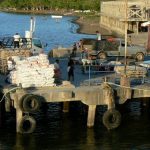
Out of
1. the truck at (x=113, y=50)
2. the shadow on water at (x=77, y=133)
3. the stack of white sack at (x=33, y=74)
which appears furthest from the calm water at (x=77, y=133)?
the truck at (x=113, y=50)

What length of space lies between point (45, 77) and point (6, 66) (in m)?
4.93

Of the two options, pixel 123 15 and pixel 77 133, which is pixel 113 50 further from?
pixel 123 15

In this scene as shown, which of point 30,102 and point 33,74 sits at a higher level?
point 33,74

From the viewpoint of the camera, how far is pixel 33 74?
3253 centimetres

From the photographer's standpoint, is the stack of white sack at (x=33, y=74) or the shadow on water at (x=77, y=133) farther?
the stack of white sack at (x=33, y=74)

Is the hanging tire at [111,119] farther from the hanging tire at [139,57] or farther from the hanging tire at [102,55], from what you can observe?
the hanging tire at [139,57]

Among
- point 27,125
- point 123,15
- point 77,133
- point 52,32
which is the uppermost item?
point 123,15

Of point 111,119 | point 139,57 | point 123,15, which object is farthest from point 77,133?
point 123,15

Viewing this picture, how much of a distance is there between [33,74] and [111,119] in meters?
4.64

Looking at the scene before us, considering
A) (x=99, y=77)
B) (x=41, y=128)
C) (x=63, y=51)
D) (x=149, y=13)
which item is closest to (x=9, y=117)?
(x=41, y=128)

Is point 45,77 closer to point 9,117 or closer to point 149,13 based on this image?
point 9,117

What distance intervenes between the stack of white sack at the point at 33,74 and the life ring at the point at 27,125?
1.90 m

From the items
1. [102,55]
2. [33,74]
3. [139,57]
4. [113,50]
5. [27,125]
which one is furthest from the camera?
[113,50]

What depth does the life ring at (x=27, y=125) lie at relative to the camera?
104 ft
